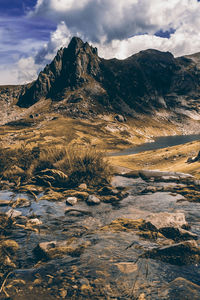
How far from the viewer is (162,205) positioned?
14852 mm

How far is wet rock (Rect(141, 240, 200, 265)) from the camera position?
8555mm

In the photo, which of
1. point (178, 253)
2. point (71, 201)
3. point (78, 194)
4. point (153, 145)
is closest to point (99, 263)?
point (178, 253)

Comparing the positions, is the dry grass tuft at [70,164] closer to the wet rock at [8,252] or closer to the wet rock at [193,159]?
the wet rock at [8,252]

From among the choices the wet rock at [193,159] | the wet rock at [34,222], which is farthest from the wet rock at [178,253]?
the wet rock at [193,159]

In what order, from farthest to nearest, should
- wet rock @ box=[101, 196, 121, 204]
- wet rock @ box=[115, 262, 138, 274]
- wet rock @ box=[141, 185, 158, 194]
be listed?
wet rock @ box=[141, 185, 158, 194] → wet rock @ box=[101, 196, 121, 204] → wet rock @ box=[115, 262, 138, 274]

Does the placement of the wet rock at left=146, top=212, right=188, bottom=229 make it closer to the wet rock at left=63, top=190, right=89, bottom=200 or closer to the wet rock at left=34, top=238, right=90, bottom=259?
the wet rock at left=34, top=238, right=90, bottom=259

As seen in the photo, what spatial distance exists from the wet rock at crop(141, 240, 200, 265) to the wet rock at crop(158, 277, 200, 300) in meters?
1.07

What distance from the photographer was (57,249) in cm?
952

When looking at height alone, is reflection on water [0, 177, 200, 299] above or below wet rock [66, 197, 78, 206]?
below

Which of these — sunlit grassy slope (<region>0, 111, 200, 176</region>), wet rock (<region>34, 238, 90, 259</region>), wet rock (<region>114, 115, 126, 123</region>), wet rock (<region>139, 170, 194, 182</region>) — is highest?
wet rock (<region>114, 115, 126, 123</region>)

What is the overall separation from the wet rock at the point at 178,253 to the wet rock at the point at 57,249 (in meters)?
2.86

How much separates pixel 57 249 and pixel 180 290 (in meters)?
5.06

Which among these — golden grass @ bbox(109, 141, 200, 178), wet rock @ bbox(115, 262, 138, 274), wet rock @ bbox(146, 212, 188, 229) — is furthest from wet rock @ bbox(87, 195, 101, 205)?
golden grass @ bbox(109, 141, 200, 178)

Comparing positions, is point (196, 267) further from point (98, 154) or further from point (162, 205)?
point (98, 154)
